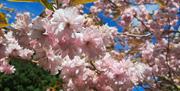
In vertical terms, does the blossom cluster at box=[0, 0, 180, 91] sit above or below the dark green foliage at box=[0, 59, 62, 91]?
above

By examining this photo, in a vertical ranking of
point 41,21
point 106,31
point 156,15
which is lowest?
point 156,15

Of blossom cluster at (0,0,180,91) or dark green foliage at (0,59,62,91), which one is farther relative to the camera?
dark green foliage at (0,59,62,91)

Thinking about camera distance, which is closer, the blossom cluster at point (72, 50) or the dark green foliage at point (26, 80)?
the blossom cluster at point (72, 50)

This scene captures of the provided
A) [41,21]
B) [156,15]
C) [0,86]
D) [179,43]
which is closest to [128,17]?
[156,15]

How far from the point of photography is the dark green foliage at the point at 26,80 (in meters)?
16.1

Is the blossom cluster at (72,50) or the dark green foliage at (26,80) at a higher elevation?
the blossom cluster at (72,50)

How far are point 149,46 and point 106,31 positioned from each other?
15.0 ft

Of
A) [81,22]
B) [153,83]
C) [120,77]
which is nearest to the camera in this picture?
[81,22]

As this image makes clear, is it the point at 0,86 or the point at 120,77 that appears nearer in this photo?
the point at 120,77

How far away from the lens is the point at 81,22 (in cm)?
170

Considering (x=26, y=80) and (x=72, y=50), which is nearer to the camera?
(x=72, y=50)

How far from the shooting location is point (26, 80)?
1697 centimetres

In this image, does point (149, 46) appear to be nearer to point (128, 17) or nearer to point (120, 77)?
point (128, 17)

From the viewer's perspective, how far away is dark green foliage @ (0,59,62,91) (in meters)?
16.1
